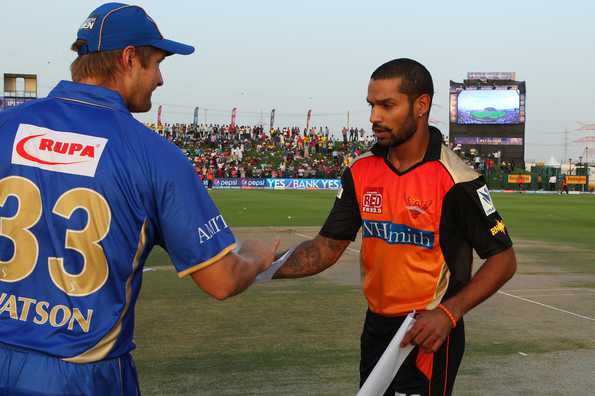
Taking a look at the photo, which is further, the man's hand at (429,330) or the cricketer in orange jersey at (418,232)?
the cricketer in orange jersey at (418,232)

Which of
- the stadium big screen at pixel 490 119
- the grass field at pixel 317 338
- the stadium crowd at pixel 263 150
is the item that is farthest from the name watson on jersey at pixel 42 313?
the stadium big screen at pixel 490 119

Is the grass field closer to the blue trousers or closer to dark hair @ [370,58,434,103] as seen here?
dark hair @ [370,58,434,103]

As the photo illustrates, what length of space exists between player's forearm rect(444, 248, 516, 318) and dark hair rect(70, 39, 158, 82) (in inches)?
65.7

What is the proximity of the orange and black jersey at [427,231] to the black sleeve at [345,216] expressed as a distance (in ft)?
0.75

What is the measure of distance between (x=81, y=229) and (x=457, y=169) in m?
1.92

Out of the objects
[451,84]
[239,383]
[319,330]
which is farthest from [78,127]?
[451,84]

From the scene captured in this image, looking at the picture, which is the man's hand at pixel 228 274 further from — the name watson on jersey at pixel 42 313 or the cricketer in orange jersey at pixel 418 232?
the cricketer in orange jersey at pixel 418 232

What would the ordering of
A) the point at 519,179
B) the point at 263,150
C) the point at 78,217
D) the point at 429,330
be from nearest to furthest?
the point at 78,217 < the point at 429,330 < the point at 519,179 < the point at 263,150

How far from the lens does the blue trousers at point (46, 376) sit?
218 cm

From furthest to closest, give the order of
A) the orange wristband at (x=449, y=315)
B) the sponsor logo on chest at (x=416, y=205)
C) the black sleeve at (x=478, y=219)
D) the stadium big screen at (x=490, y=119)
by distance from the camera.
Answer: the stadium big screen at (x=490, y=119) < the sponsor logo on chest at (x=416, y=205) < the black sleeve at (x=478, y=219) < the orange wristband at (x=449, y=315)

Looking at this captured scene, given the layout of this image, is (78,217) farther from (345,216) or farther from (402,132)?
(345,216)

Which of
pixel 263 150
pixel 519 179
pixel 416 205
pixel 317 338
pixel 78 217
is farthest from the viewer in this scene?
pixel 263 150

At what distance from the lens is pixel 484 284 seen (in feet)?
10.8

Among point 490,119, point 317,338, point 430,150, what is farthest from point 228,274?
point 490,119
